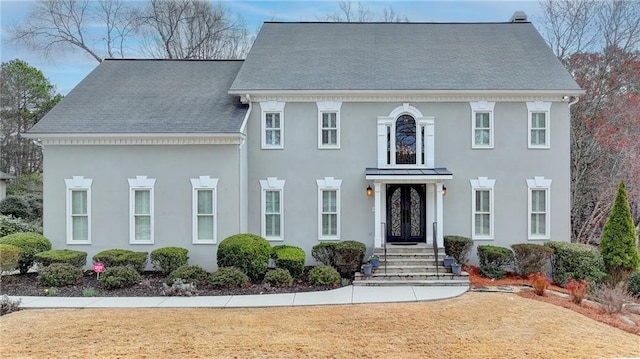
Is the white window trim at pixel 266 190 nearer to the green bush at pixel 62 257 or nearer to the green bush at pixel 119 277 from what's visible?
the green bush at pixel 119 277

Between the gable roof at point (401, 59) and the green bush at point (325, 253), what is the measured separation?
511cm

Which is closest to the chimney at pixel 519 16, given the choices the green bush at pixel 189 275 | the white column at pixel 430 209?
the white column at pixel 430 209

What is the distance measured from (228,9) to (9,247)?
1879 cm

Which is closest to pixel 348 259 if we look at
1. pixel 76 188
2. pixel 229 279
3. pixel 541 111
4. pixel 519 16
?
pixel 229 279

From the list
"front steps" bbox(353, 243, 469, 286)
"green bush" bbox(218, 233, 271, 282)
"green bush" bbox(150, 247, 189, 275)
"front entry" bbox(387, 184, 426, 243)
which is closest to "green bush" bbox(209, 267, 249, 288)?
"green bush" bbox(218, 233, 271, 282)

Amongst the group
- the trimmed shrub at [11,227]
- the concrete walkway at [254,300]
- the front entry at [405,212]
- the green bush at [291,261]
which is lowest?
the concrete walkway at [254,300]

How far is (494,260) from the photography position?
12.7 meters

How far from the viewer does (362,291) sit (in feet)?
35.5

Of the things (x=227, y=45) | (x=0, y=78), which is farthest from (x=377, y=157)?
(x=0, y=78)

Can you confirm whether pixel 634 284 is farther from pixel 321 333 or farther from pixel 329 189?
pixel 321 333

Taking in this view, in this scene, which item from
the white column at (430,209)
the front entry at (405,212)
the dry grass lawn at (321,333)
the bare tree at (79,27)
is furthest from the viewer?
the bare tree at (79,27)

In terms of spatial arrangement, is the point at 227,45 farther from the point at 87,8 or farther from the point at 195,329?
the point at 195,329

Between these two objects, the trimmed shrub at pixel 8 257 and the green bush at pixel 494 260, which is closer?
the trimmed shrub at pixel 8 257

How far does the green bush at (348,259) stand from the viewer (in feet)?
40.5
